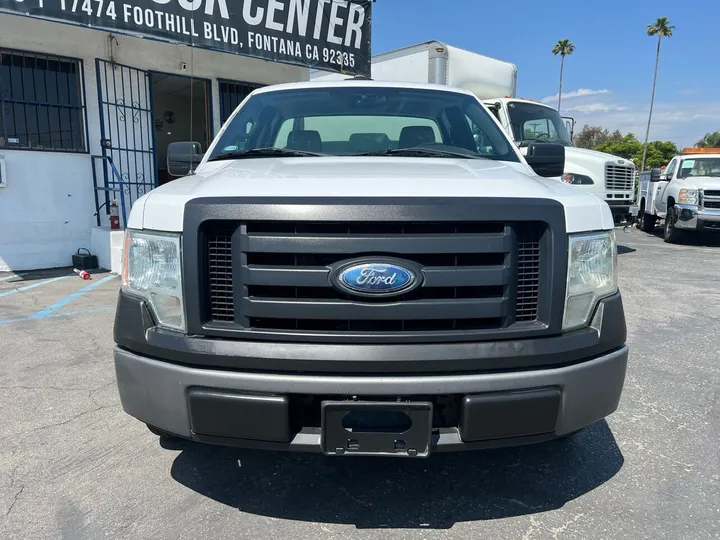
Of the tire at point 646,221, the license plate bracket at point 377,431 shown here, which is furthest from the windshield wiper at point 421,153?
the tire at point 646,221

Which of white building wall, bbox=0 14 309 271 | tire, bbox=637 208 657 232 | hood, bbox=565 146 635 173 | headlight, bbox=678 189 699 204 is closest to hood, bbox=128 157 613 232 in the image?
white building wall, bbox=0 14 309 271

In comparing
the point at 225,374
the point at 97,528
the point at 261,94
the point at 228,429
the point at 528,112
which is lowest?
the point at 97,528

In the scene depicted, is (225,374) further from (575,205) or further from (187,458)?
(575,205)

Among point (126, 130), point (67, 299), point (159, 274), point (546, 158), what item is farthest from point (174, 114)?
point (159, 274)

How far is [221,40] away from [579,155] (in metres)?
6.41

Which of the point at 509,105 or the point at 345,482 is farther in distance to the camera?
the point at 509,105

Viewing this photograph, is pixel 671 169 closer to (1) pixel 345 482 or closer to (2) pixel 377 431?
(1) pixel 345 482

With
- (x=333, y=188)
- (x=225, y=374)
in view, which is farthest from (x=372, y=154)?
(x=225, y=374)

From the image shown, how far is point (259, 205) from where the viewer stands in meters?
1.91

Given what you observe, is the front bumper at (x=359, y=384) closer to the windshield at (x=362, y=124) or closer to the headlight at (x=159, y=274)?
the headlight at (x=159, y=274)

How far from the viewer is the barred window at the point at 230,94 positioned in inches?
396

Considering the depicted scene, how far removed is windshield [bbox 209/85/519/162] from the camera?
3.15m

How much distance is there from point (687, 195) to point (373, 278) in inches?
464

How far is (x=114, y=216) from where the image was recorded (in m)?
8.27
